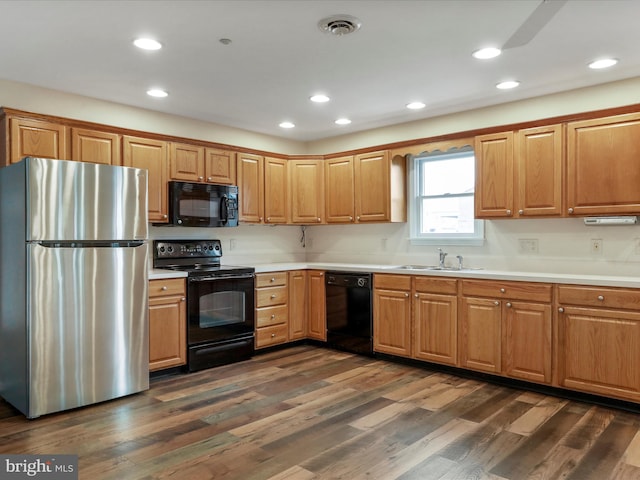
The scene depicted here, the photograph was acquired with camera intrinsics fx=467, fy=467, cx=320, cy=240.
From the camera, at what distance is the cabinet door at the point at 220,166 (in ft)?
15.5

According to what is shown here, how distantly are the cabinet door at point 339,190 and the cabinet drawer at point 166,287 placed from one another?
1.98 metres

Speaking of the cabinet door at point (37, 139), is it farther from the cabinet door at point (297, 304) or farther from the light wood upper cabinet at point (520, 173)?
the light wood upper cabinet at point (520, 173)

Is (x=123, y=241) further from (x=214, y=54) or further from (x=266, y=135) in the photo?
(x=266, y=135)

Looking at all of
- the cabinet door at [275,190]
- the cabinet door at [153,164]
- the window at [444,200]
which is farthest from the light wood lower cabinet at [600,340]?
the cabinet door at [153,164]

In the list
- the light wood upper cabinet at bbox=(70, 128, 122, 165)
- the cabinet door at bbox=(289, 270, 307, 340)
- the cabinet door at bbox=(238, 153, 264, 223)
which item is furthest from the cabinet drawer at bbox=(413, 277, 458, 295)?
the light wood upper cabinet at bbox=(70, 128, 122, 165)

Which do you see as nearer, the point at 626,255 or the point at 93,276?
the point at 93,276

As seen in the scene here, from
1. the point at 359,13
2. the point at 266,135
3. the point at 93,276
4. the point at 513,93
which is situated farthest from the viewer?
the point at 266,135

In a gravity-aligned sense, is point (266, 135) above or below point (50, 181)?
above

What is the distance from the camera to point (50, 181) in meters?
3.11

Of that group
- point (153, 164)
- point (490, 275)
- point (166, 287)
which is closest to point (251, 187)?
point (153, 164)

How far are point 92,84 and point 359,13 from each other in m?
2.29

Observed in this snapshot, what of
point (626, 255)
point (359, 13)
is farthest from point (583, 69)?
point (359, 13)

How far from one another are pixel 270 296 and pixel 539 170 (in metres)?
2.79

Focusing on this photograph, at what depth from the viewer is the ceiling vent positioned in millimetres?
2566
